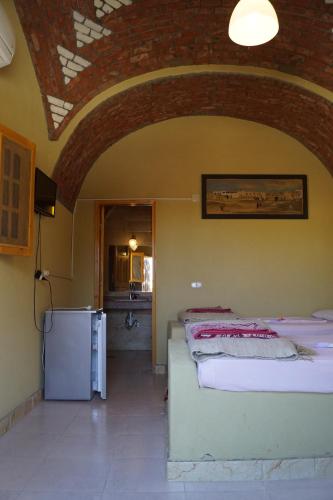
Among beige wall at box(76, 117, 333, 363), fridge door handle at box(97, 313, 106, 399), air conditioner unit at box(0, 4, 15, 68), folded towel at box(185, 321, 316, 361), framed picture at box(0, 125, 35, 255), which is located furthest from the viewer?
beige wall at box(76, 117, 333, 363)

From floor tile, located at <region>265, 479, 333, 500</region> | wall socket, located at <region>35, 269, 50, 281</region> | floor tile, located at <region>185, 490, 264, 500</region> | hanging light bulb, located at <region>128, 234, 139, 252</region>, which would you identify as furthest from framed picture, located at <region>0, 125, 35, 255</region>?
hanging light bulb, located at <region>128, 234, 139, 252</region>

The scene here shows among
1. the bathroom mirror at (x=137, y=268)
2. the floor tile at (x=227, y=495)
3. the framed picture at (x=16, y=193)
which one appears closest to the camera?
the floor tile at (x=227, y=495)

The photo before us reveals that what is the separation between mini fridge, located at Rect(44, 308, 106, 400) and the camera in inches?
141

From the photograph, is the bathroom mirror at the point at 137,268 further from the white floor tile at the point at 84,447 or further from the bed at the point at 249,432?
the bed at the point at 249,432

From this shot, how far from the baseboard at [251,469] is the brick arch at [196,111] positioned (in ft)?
9.38

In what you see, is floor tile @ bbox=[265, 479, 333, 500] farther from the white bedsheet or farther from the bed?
the white bedsheet

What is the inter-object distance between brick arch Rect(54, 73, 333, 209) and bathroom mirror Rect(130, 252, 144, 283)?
80.0 inches

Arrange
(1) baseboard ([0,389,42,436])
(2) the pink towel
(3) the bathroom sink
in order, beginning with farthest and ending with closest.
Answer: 1. (3) the bathroom sink
2. (2) the pink towel
3. (1) baseboard ([0,389,42,436])

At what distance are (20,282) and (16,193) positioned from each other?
79 centimetres

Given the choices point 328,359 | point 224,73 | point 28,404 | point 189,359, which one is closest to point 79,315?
point 28,404

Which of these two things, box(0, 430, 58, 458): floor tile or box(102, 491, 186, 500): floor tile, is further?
box(0, 430, 58, 458): floor tile

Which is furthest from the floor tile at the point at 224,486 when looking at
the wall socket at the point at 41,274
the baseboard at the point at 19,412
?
the wall socket at the point at 41,274

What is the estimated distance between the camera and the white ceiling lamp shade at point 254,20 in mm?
2051

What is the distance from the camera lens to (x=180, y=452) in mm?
2066
